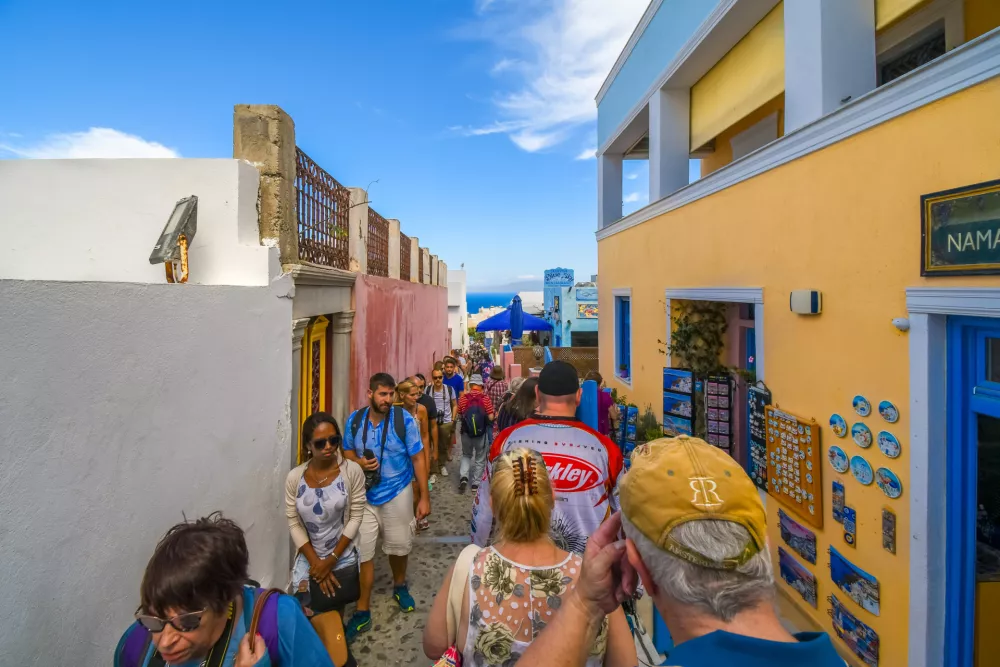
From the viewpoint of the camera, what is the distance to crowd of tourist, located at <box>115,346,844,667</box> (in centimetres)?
95

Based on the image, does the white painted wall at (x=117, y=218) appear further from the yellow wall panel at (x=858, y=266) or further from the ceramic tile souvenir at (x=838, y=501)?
the ceramic tile souvenir at (x=838, y=501)

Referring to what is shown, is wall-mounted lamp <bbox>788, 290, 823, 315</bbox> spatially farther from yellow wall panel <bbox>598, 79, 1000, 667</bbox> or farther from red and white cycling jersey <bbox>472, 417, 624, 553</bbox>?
red and white cycling jersey <bbox>472, 417, 624, 553</bbox>

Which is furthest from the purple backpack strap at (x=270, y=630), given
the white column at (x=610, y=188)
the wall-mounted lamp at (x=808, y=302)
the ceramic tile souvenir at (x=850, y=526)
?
the white column at (x=610, y=188)

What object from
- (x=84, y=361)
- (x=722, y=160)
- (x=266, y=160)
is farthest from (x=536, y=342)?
(x=84, y=361)

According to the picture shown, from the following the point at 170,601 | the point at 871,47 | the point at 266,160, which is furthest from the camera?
the point at 266,160

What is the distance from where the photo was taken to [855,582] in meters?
2.93

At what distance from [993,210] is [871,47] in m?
1.94

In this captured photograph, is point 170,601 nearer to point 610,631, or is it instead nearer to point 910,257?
point 610,631

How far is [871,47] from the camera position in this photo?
11.0 feet

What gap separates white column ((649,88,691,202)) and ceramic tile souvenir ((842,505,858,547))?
14.3 feet

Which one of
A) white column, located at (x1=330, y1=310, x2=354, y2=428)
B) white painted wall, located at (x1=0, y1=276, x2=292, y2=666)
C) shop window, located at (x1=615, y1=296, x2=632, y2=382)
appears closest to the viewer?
white painted wall, located at (x1=0, y1=276, x2=292, y2=666)

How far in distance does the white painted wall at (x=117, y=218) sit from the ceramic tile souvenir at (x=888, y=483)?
13.8ft

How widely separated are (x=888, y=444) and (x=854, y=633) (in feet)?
4.05

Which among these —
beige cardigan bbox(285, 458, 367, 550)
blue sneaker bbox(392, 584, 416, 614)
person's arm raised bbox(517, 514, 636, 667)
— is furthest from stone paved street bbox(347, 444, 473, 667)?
person's arm raised bbox(517, 514, 636, 667)
